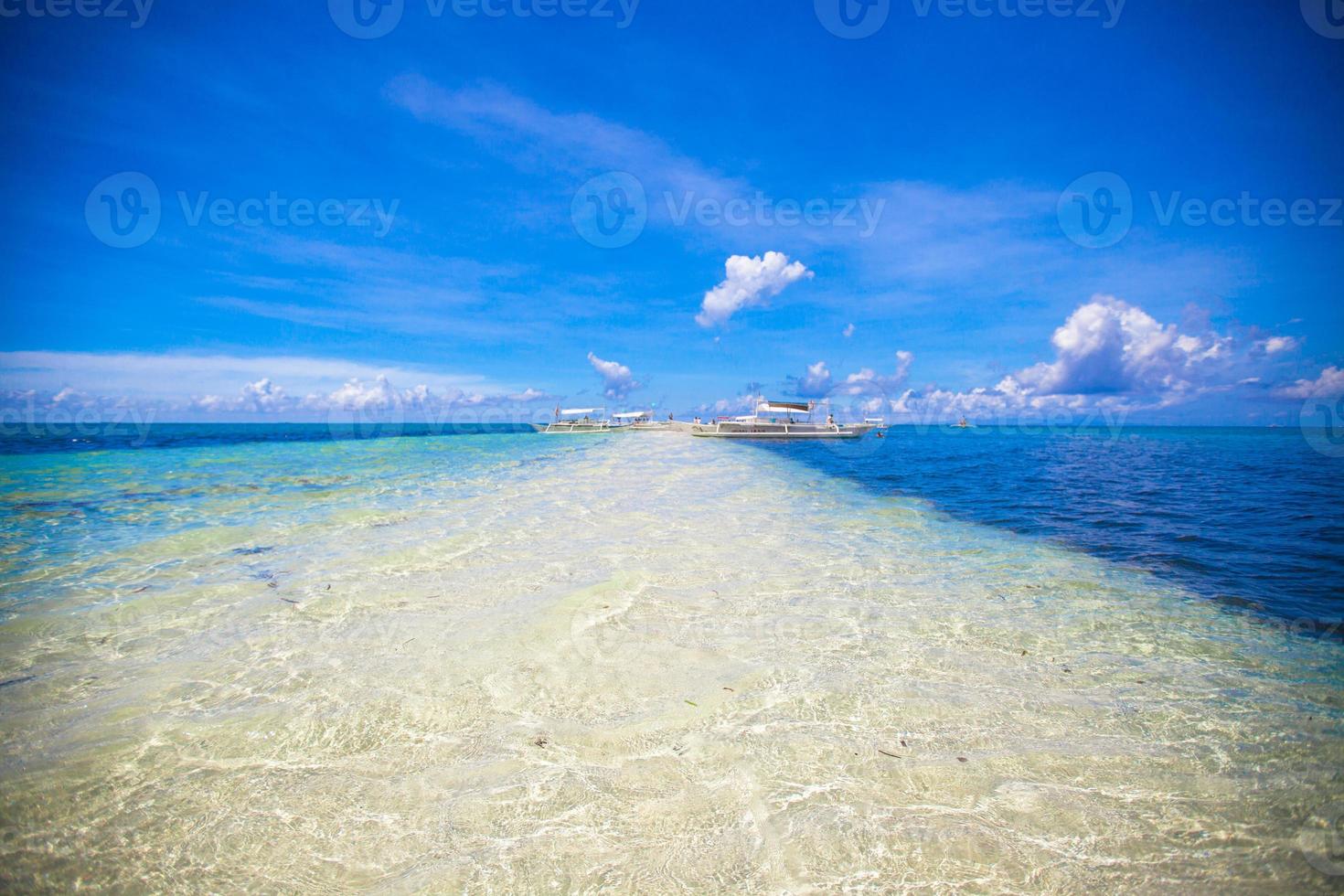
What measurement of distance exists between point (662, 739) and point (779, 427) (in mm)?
68909

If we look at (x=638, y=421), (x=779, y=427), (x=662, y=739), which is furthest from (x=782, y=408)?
(x=662, y=739)

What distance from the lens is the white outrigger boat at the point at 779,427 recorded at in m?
70.9

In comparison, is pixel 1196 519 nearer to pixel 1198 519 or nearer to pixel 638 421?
pixel 1198 519

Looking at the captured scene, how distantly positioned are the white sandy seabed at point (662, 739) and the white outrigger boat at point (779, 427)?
6424cm

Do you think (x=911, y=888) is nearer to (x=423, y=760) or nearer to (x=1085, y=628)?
(x=423, y=760)

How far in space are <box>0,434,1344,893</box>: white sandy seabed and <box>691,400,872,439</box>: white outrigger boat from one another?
211ft

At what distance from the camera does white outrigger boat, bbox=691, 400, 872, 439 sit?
70938mm

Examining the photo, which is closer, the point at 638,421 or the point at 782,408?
the point at 782,408

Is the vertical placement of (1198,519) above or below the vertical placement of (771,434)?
Answer: below

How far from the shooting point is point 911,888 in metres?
2.38

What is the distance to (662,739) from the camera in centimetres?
Result: 356

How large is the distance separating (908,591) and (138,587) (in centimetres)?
1016

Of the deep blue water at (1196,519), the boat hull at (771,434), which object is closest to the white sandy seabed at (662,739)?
the deep blue water at (1196,519)

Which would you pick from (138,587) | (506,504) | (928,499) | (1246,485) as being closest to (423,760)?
(138,587)
